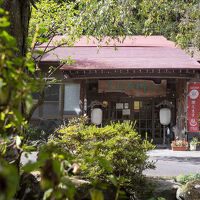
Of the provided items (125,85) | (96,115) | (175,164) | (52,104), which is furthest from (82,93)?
(175,164)

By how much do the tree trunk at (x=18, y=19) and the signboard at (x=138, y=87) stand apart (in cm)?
1154

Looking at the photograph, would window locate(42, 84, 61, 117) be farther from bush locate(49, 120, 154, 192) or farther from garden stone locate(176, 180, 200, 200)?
garden stone locate(176, 180, 200, 200)

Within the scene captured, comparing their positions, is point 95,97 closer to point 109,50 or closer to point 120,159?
point 109,50

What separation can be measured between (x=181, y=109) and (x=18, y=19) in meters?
12.4

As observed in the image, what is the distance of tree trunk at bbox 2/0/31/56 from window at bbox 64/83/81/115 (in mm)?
11989

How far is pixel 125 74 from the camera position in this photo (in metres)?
13.8

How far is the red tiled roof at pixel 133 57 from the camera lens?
1345 centimetres

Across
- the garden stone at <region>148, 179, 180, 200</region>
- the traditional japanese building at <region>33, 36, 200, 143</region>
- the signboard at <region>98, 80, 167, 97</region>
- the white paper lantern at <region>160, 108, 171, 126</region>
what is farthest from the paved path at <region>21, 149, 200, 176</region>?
the signboard at <region>98, 80, 167, 97</region>

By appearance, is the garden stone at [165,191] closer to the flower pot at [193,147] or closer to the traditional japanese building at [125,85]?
the traditional japanese building at [125,85]

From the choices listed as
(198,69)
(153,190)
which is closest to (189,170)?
(153,190)

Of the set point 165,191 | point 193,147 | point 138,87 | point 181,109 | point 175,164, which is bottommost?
point 175,164

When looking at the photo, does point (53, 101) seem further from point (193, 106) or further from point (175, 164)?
point (175, 164)

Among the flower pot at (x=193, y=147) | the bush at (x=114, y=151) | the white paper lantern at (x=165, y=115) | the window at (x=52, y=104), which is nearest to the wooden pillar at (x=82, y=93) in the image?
the window at (x=52, y=104)

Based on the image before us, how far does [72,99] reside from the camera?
50.1ft
